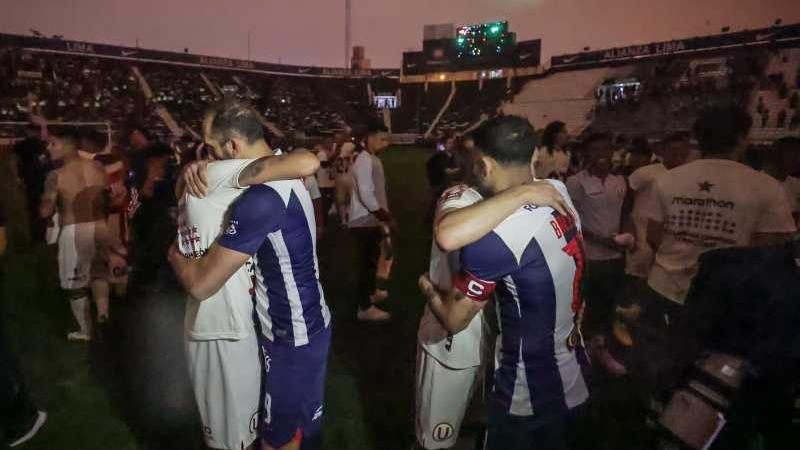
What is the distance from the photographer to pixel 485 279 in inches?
75.9

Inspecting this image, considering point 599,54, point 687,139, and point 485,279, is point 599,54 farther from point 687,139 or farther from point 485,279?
point 485,279

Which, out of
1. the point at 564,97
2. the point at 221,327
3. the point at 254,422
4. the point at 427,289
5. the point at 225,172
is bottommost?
the point at 254,422

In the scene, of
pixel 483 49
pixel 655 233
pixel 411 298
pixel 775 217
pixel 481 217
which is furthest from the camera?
pixel 483 49

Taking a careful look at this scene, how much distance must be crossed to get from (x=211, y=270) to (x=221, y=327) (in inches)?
15.1

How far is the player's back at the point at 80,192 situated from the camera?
5.30m

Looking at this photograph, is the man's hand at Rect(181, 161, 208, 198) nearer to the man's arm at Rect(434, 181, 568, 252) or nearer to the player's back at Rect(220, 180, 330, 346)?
the player's back at Rect(220, 180, 330, 346)

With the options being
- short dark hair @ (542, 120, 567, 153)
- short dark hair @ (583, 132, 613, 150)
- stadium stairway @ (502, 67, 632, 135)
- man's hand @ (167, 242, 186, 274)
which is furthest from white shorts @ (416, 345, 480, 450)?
stadium stairway @ (502, 67, 632, 135)

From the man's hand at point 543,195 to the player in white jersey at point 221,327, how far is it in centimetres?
96

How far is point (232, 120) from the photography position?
237cm

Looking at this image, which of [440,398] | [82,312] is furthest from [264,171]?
[82,312]

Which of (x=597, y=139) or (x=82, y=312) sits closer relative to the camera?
(x=597, y=139)

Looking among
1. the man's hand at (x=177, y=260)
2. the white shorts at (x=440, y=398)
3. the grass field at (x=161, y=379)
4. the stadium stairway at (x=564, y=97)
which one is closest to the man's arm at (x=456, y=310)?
the white shorts at (x=440, y=398)

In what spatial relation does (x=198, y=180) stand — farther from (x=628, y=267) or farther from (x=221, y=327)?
(x=628, y=267)

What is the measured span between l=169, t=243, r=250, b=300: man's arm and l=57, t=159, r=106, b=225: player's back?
3.85 metres
